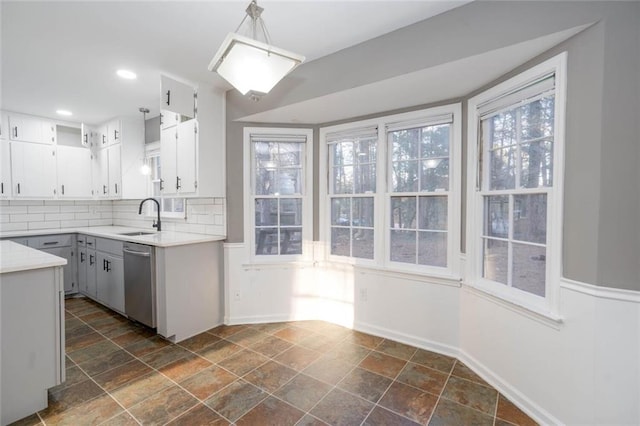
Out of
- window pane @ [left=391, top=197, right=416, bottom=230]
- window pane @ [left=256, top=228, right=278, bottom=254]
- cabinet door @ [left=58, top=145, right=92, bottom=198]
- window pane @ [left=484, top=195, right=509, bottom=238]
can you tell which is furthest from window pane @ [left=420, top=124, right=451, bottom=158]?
cabinet door @ [left=58, top=145, right=92, bottom=198]

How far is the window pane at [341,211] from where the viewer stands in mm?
3152

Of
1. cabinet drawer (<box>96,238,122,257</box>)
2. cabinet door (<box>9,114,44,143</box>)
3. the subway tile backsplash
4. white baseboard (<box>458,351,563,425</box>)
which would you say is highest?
cabinet door (<box>9,114,44,143</box>)

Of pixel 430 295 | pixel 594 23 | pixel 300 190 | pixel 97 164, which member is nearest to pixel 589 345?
pixel 430 295

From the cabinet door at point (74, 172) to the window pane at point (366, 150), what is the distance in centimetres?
424

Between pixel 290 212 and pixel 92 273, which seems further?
pixel 92 273

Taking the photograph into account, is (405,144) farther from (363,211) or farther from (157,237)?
(157,237)

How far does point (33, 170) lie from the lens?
4.02 meters

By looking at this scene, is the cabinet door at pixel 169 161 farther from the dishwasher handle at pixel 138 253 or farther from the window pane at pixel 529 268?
the window pane at pixel 529 268

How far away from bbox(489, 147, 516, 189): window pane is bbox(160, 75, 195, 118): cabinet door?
112 inches

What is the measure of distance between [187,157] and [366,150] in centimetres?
191

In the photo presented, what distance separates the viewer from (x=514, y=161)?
6.86ft

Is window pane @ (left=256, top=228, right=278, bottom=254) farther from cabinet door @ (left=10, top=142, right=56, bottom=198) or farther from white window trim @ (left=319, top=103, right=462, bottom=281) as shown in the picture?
cabinet door @ (left=10, top=142, right=56, bottom=198)

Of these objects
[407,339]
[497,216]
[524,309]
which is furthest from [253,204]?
[524,309]

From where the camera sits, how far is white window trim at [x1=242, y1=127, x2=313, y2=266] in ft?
10.6
